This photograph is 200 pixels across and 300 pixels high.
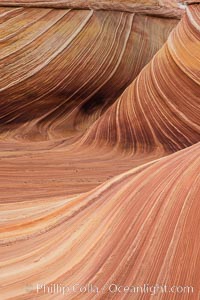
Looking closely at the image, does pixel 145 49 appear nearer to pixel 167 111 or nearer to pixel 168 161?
pixel 167 111

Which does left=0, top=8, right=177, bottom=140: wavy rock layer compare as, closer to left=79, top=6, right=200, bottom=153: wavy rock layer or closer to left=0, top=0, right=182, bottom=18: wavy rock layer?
left=0, top=0, right=182, bottom=18: wavy rock layer

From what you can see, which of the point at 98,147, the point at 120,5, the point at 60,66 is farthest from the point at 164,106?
the point at 120,5

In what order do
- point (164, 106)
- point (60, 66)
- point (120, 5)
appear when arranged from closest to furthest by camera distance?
point (164, 106) < point (60, 66) < point (120, 5)

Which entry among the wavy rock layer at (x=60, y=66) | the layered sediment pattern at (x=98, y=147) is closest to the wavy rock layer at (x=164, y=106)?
the layered sediment pattern at (x=98, y=147)

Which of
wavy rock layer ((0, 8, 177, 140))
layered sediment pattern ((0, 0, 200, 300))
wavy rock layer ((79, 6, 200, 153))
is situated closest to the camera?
layered sediment pattern ((0, 0, 200, 300))

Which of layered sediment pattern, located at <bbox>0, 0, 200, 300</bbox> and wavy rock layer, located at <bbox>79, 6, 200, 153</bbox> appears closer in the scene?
layered sediment pattern, located at <bbox>0, 0, 200, 300</bbox>

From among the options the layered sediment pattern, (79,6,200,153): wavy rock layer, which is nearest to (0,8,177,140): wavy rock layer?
the layered sediment pattern

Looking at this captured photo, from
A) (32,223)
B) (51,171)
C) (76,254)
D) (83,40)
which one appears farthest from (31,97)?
(76,254)

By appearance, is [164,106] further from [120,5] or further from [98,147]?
[120,5]
